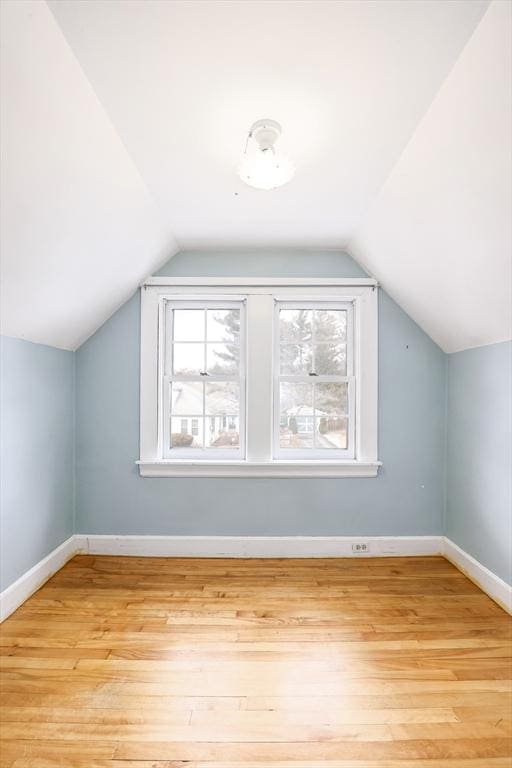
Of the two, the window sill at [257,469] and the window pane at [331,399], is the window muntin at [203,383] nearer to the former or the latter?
the window sill at [257,469]

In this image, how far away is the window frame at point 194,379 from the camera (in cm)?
304

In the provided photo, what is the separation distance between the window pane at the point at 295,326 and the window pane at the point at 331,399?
1.33 feet

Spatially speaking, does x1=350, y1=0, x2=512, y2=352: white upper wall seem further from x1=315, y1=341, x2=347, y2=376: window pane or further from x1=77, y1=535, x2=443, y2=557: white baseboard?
x1=77, y1=535, x2=443, y2=557: white baseboard

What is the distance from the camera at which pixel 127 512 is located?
296 cm

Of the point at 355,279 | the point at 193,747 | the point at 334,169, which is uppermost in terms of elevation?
the point at 334,169

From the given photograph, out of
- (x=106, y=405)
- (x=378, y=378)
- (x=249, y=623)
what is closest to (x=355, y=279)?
(x=378, y=378)

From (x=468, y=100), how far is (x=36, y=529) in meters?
3.12

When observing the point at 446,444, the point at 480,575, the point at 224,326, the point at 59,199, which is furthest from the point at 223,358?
the point at 480,575

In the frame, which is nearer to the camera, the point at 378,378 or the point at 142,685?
the point at 142,685

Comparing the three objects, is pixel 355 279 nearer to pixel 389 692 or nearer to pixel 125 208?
pixel 125 208

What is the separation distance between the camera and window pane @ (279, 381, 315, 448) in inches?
121

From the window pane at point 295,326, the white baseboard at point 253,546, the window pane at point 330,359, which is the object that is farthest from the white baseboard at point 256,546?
the window pane at point 295,326

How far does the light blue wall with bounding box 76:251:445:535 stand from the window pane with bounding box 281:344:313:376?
0.55 meters

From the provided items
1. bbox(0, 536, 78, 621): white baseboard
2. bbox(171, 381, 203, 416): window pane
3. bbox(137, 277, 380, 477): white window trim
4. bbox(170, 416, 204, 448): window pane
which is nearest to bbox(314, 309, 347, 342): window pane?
bbox(137, 277, 380, 477): white window trim
